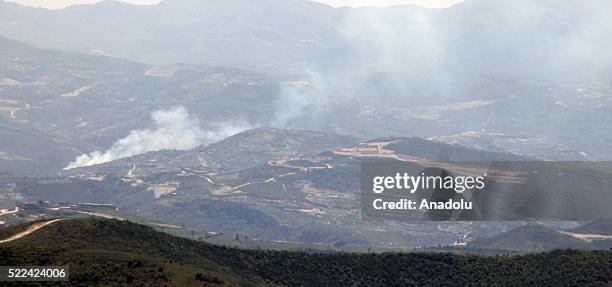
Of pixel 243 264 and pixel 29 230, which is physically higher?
pixel 29 230

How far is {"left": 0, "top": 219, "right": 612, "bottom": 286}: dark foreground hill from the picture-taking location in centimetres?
14450

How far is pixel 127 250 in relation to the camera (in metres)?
161

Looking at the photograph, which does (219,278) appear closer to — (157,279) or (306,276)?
(157,279)

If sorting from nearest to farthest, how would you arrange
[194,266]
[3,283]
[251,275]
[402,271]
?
[3,283], [194,266], [251,275], [402,271]

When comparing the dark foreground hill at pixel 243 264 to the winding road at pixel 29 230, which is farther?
the winding road at pixel 29 230

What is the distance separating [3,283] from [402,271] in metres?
73.9

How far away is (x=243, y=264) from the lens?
179250 mm

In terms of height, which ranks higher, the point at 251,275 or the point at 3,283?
the point at 3,283

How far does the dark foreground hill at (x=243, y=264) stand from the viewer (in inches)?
5689

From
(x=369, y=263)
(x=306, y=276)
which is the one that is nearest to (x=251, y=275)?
(x=306, y=276)

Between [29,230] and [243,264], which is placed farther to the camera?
[243,264]

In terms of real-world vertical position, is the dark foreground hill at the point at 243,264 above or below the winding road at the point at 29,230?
below

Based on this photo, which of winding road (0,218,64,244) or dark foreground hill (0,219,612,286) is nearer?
dark foreground hill (0,219,612,286)

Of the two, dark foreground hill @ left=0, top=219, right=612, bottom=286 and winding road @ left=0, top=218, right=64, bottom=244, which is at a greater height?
winding road @ left=0, top=218, right=64, bottom=244
